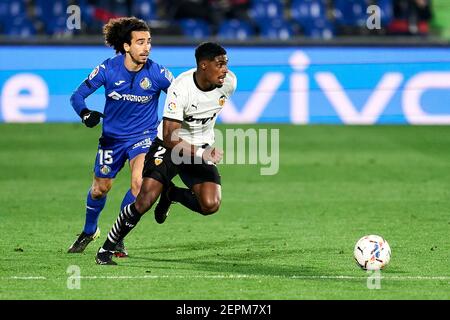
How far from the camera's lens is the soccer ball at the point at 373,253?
876 centimetres

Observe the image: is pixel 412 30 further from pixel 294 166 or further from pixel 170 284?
pixel 170 284

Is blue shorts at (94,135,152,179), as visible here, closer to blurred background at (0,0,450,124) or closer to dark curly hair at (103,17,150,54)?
dark curly hair at (103,17,150,54)

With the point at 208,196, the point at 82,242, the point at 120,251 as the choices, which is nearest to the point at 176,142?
the point at 208,196

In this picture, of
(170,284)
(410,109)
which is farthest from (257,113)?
(170,284)

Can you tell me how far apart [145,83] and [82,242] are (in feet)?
5.33

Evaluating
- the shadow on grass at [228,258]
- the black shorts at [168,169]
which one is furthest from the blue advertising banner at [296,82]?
the black shorts at [168,169]

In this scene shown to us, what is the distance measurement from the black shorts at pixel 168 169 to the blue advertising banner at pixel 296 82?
10.3 meters

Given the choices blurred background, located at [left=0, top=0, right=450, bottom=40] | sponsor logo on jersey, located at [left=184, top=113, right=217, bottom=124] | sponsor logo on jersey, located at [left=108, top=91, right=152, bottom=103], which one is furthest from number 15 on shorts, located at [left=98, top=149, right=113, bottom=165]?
blurred background, located at [left=0, top=0, right=450, bottom=40]

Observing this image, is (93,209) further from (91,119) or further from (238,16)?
(238,16)

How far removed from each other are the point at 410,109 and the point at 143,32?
10.9 meters

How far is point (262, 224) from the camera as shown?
38.8 ft

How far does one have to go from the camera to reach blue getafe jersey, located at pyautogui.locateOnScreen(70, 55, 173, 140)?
9.87m

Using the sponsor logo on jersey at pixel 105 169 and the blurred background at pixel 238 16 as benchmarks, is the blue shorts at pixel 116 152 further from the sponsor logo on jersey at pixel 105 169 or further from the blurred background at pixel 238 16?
the blurred background at pixel 238 16
